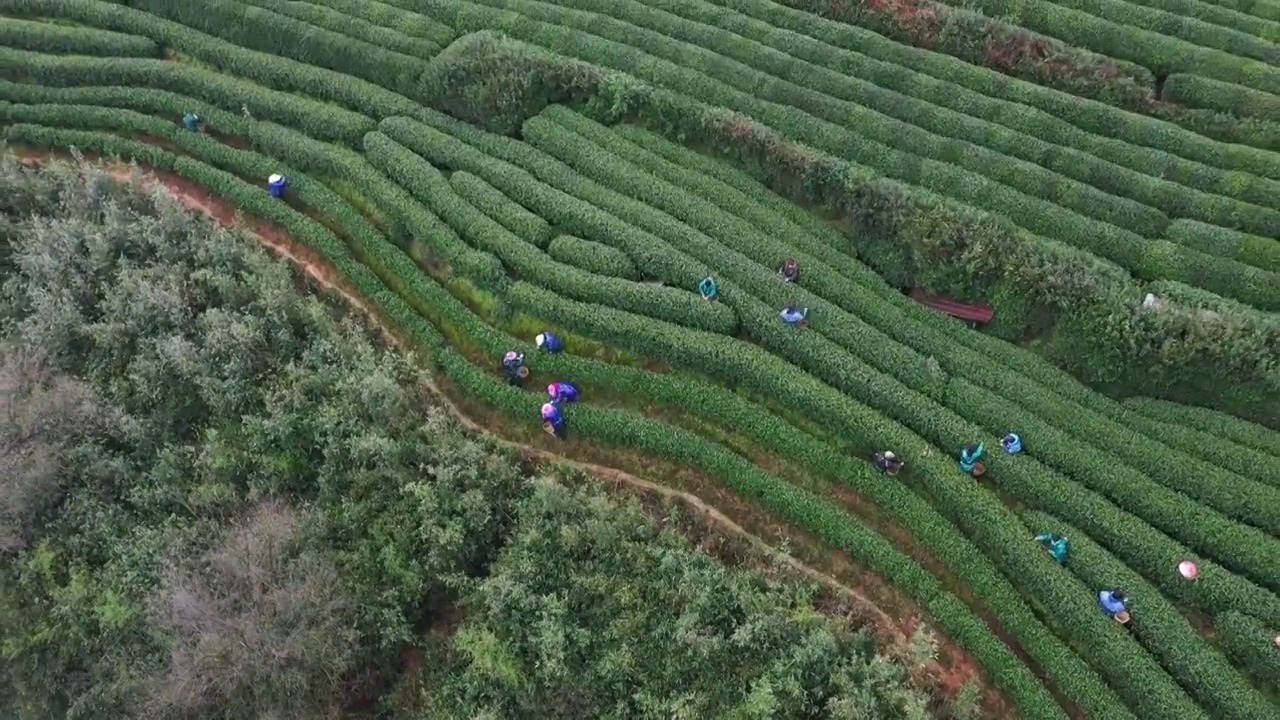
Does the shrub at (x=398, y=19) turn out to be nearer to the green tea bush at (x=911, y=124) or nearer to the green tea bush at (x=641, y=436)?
the green tea bush at (x=911, y=124)

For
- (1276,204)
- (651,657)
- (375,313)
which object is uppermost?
(1276,204)

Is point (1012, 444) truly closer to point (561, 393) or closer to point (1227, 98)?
point (561, 393)

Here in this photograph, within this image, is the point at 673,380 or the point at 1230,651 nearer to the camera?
the point at 1230,651

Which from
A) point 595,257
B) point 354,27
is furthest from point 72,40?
point 595,257

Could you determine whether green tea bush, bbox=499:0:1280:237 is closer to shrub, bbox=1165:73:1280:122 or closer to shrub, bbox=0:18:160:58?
shrub, bbox=1165:73:1280:122

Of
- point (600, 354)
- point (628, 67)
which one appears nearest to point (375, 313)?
point (600, 354)

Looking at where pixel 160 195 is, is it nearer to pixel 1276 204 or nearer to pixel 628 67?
pixel 628 67

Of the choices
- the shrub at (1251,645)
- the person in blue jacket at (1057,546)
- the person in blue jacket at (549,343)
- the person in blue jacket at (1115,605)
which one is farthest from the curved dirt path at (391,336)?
the shrub at (1251,645)
